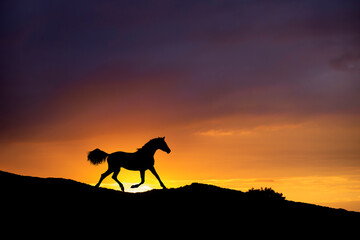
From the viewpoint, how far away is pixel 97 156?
22578 millimetres

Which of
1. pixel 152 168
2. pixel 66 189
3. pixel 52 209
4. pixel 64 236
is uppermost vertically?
pixel 152 168

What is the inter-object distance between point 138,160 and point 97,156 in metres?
2.91

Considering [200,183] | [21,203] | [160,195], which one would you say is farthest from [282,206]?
[21,203]

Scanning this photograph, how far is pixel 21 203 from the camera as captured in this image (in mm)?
16547

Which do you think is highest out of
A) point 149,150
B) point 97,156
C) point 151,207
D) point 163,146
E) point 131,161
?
point 163,146

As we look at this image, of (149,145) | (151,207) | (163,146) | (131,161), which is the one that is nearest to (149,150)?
(149,145)


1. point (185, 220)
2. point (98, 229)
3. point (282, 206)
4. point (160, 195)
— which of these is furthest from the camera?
point (282, 206)

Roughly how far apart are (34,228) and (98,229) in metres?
2.40

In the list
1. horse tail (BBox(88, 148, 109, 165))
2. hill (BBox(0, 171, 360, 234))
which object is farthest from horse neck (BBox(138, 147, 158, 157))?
horse tail (BBox(88, 148, 109, 165))

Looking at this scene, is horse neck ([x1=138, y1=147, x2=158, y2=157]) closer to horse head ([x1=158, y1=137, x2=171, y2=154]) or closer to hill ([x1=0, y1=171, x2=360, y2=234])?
horse head ([x1=158, y1=137, x2=171, y2=154])

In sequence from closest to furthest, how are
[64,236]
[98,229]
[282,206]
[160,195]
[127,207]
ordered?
[64,236] < [98,229] < [127,207] < [160,195] < [282,206]

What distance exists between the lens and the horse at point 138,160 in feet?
69.1

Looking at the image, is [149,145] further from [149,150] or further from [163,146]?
Result: [163,146]

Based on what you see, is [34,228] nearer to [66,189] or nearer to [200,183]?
[66,189]
